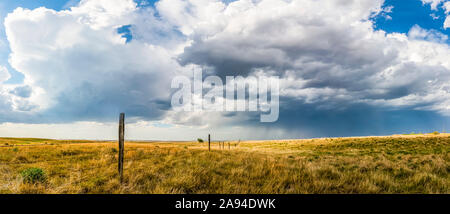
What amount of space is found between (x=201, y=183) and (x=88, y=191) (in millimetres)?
3178

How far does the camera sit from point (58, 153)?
604 inches
